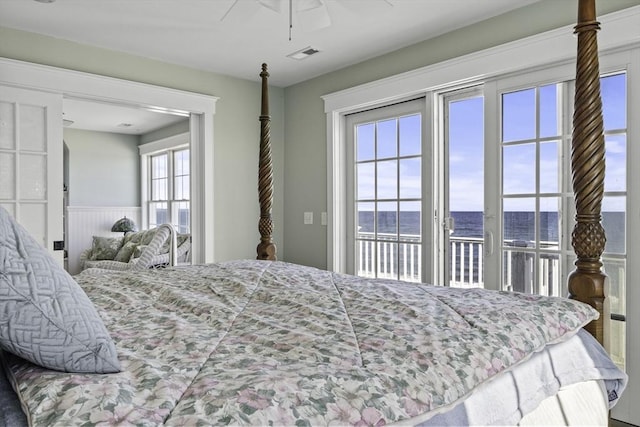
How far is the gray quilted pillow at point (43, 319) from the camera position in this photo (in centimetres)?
78

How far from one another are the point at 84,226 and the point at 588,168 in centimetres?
703

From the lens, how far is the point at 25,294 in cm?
79

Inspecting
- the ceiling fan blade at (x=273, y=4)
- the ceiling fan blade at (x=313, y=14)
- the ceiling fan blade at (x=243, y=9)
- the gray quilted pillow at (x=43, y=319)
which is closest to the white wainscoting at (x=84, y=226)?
the ceiling fan blade at (x=243, y=9)

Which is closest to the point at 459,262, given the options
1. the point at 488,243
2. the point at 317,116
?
the point at 488,243

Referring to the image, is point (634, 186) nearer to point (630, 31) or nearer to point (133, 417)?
point (630, 31)

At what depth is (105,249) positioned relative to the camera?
5859 mm

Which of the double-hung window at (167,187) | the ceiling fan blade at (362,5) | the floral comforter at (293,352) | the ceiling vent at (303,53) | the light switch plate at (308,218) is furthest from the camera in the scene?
the double-hung window at (167,187)

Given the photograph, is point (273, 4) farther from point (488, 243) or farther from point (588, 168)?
point (488, 243)

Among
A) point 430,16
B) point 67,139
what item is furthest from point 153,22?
point 67,139

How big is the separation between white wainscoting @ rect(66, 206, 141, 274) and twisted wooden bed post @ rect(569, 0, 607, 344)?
6908 millimetres

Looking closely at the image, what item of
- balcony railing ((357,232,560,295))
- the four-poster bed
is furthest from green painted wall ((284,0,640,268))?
the four-poster bed

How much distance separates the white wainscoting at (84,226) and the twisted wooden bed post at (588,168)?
6.91m

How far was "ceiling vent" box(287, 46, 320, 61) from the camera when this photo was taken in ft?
11.8

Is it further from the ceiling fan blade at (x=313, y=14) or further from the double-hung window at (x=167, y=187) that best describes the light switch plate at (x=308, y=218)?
the double-hung window at (x=167, y=187)
